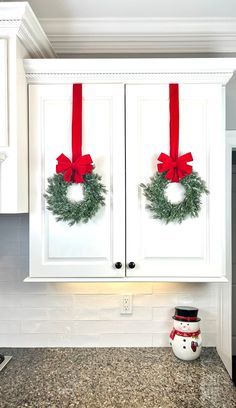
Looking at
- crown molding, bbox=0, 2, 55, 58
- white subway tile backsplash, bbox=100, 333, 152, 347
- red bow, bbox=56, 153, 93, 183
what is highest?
crown molding, bbox=0, 2, 55, 58

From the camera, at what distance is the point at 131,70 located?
157 cm

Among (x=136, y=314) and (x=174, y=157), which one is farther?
(x=136, y=314)

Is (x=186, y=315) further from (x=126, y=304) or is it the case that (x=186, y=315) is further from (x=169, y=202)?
(x=169, y=202)

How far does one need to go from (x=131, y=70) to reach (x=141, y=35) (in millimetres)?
476

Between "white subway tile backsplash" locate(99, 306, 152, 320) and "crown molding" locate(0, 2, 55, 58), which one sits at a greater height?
"crown molding" locate(0, 2, 55, 58)

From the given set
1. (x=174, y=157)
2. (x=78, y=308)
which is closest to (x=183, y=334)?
(x=78, y=308)

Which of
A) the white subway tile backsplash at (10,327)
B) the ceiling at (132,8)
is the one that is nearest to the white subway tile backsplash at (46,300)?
the white subway tile backsplash at (10,327)

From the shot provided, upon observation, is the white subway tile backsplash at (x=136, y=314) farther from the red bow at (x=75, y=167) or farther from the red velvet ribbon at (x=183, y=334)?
the red bow at (x=75, y=167)

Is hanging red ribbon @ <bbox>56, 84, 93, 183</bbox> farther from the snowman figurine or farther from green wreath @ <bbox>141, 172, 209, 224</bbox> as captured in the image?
the snowman figurine

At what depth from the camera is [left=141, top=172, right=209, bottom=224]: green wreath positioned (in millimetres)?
1549

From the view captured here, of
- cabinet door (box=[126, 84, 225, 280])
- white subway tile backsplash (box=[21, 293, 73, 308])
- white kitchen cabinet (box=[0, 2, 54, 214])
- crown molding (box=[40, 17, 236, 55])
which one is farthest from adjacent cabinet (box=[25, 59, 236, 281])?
crown molding (box=[40, 17, 236, 55])

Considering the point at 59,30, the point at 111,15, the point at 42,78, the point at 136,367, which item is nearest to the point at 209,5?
the point at 111,15

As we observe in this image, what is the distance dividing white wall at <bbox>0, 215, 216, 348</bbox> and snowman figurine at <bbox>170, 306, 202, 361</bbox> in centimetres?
16

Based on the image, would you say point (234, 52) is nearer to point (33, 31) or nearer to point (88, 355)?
point (33, 31)
